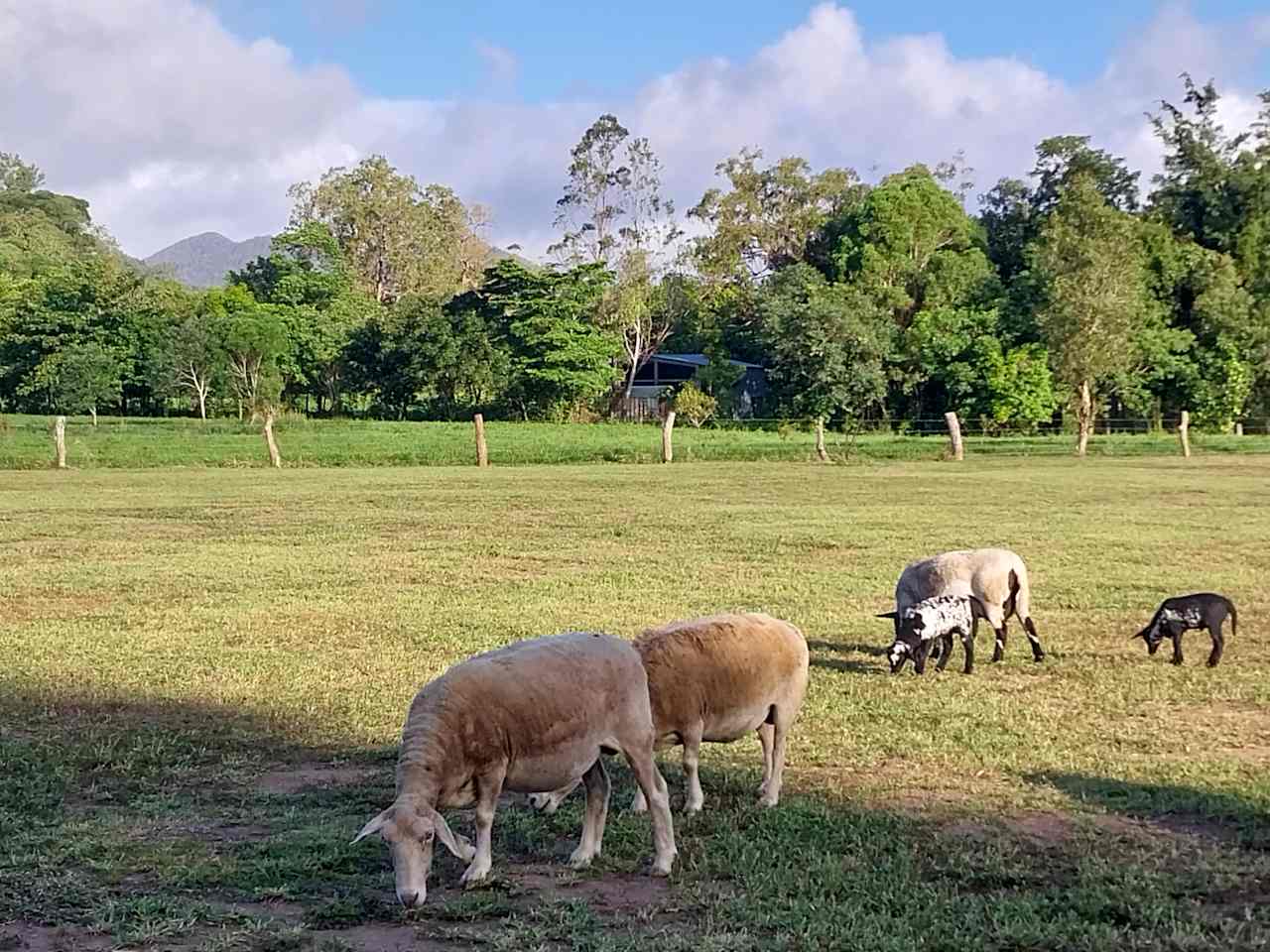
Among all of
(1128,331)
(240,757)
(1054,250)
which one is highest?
(1054,250)

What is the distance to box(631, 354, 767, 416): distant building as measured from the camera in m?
65.1

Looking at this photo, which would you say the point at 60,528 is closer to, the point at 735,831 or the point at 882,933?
the point at 735,831

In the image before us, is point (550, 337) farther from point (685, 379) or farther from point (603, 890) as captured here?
point (603, 890)

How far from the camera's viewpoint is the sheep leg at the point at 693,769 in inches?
261

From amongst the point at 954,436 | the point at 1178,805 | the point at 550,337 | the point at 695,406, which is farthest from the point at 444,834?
the point at 550,337

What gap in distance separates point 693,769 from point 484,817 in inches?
57.7

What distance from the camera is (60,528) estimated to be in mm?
21203

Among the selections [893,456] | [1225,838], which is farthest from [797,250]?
[1225,838]

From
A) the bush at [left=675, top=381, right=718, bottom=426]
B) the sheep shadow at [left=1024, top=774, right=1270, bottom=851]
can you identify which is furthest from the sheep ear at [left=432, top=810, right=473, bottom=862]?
the bush at [left=675, top=381, right=718, bottom=426]

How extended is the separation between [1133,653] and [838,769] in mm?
4657

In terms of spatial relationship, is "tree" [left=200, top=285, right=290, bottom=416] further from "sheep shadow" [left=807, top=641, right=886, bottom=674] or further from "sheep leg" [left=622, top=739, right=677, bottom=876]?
"sheep leg" [left=622, top=739, right=677, bottom=876]

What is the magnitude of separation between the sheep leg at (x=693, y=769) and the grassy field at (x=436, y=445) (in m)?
35.1

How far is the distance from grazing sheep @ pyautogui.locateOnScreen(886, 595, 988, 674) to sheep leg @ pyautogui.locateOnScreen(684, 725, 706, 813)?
3685 millimetres

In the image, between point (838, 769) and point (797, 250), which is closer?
point (838, 769)
